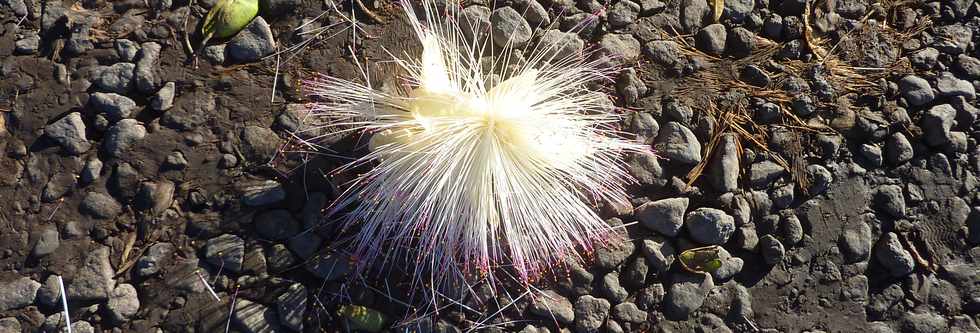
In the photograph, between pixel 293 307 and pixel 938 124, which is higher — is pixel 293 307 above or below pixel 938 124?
Result: below

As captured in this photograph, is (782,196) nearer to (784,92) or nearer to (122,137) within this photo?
(784,92)

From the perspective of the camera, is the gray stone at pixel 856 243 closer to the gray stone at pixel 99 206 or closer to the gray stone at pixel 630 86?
the gray stone at pixel 630 86

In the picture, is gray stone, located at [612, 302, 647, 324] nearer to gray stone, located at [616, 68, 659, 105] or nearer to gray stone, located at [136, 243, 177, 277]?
gray stone, located at [616, 68, 659, 105]

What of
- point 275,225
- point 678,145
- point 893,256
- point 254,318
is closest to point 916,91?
point 893,256

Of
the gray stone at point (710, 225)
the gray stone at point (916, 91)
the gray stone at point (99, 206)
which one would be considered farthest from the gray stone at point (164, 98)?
the gray stone at point (916, 91)

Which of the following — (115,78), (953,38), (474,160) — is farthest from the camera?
(953,38)

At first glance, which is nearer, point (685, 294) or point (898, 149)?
point (685, 294)

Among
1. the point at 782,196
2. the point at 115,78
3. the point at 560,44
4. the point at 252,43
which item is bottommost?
the point at 782,196
